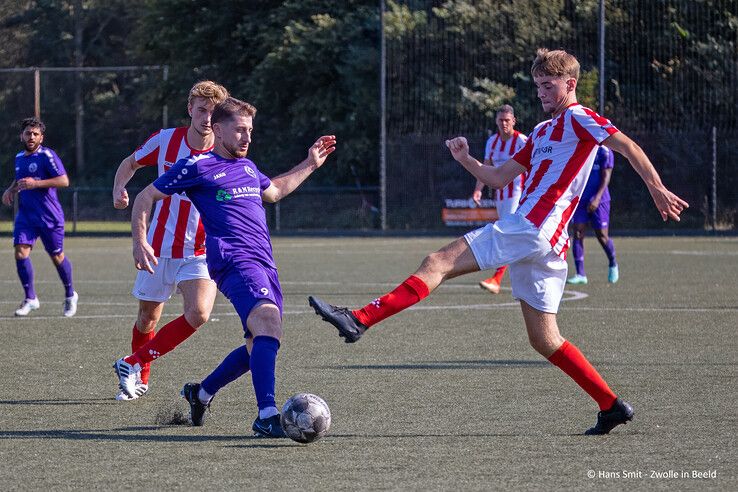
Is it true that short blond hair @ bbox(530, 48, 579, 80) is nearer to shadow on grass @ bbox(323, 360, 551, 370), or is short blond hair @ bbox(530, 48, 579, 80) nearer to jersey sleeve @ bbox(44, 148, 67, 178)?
shadow on grass @ bbox(323, 360, 551, 370)

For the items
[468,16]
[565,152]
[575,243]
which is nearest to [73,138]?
[468,16]

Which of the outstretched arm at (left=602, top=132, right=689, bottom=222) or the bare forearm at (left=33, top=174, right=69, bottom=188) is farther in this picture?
the bare forearm at (left=33, top=174, right=69, bottom=188)

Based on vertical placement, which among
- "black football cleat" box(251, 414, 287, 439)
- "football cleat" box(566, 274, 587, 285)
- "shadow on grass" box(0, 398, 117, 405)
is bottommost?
"football cleat" box(566, 274, 587, 285)

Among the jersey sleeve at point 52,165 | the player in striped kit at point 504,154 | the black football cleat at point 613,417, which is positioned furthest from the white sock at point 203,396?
the player in striped kit at point 504,154

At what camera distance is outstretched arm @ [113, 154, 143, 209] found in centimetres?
731

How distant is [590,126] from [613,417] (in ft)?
4.67

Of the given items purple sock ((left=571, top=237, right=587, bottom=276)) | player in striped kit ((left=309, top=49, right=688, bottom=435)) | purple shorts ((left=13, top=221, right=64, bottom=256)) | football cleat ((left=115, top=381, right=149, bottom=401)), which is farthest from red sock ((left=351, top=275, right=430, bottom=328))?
purple sock ((left=571, top=237, right=587, bottom=276))

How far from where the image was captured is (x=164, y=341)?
7.30m

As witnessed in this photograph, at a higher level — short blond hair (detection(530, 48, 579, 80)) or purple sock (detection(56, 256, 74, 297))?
short blond hair (detection(530, 48, 579, 80))

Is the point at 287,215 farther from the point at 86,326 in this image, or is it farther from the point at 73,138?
the point at 86,326

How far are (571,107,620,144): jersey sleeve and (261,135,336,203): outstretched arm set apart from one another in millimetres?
1333

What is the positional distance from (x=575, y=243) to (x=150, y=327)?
9.21 m

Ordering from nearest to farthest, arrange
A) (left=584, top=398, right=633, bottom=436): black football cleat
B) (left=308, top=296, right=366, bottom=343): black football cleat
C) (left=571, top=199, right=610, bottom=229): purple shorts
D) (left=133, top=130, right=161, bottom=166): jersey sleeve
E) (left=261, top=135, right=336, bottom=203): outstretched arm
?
1. (left=308, top=296, right=366, bottom=343): black football cleat
2. (left=584, top=398, right=633, bottom=436): black football cleat
3. (left=261, top=135, right=336, bottom=203): outstretched arm
4. (left=133, top=130, right=161, bottom=166): jersey sleeve
5. (left=571, top=199, right=610, bottom=229): purple shorts

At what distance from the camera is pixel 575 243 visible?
16109 mm
